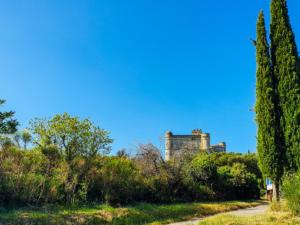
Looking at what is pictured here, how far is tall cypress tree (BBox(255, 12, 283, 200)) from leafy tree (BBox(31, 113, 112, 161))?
21.9 feet

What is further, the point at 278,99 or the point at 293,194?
the point at 278,99

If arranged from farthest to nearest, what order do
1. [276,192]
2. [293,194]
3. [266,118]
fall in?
[266,118], [276,192], [293,194]

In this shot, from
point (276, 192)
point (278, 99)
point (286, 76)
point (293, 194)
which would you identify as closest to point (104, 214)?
point (293, 194)

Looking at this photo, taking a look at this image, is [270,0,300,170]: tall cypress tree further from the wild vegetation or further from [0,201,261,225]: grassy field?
[0,201,261,225]: grassy field

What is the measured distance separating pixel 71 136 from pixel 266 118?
8109 millimetres

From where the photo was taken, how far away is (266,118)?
13922 millimetres

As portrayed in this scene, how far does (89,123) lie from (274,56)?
850cm

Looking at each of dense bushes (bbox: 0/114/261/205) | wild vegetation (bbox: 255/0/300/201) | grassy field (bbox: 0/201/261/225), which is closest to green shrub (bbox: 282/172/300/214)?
wild vegetation (bbox: 255/0/300/201)

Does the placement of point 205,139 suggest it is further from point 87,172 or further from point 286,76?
point 87,172

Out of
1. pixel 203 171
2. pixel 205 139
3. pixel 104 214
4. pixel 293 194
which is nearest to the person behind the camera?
pixel 293 194

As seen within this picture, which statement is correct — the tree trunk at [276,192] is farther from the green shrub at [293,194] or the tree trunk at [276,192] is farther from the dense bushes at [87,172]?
the dense bushes at [87,172]

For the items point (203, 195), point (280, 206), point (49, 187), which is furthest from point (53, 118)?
point (280, 206)

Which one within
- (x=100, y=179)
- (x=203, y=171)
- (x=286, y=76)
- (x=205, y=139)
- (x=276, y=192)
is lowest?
(x=276, y=192)

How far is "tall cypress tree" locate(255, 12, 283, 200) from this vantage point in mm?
13641
